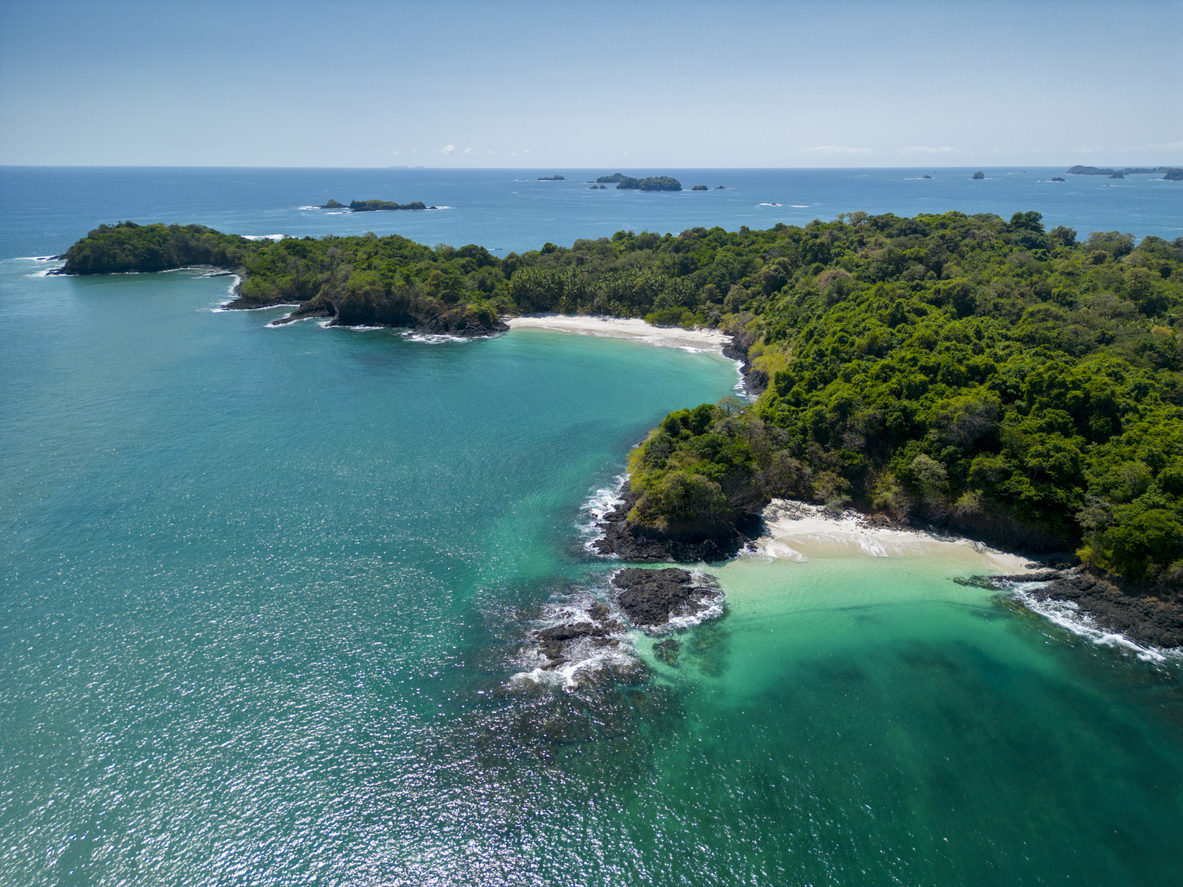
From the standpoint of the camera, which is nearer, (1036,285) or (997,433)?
(997,433)

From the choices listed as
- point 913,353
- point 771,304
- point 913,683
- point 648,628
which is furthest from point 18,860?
point 771,304

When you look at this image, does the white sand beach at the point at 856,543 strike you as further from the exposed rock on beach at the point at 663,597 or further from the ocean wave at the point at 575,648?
the ocean wave at the point at 575,648

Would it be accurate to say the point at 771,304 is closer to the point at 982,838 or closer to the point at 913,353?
the point at 913,353

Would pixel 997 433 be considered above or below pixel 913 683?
above

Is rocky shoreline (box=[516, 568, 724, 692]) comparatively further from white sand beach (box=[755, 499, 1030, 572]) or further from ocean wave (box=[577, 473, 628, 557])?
white sand beach (box=[755, 499, 1030, 572])

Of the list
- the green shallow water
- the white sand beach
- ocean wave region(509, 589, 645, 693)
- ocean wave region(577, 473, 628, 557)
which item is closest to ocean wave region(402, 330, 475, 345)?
the green shallow water

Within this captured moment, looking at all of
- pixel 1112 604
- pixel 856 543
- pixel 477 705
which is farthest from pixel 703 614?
pixel 1112 604
